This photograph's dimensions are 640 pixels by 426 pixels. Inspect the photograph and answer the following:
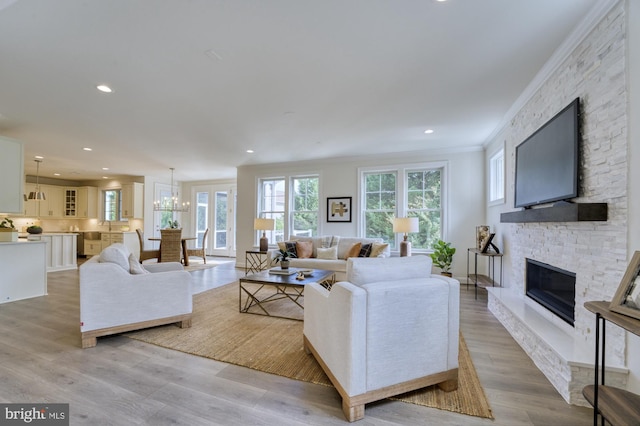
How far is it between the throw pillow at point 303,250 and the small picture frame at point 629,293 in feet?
14.8

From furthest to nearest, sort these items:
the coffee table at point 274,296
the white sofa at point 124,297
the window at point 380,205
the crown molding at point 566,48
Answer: the window at point 380,205 < the coffee table at point 274,296 < the white sofa at point 124,297 < the crown molding at point 566,48

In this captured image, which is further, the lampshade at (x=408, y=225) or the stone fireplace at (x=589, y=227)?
the lampshade at (x=408, y=225)

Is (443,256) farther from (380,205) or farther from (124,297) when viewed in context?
(124,297)

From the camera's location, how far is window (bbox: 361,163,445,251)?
5.58 meters

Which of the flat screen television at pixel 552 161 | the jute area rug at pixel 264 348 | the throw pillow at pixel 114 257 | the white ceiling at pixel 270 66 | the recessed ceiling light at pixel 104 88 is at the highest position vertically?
the white ceiling at pixel 270 66

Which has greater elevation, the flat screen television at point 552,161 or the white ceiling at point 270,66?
the white ceiling at point 270,66

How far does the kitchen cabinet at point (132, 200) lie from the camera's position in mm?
8457

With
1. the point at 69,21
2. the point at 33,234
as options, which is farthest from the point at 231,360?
the point at 33,234

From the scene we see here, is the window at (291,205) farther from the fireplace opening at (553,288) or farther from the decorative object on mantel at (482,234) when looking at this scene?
the fireplace opening at (553,288)

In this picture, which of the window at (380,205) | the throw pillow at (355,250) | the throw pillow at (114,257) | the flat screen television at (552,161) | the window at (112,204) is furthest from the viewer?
the window at (112,204)

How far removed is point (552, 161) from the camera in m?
2.46

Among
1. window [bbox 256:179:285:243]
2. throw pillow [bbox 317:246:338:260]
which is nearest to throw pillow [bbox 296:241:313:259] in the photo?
throw pillow [bbox 317:246:338:260]

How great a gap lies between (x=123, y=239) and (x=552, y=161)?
10.1 metres

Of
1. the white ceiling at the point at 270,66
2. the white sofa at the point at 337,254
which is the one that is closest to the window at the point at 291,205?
the white sofa at the point at 337,254
